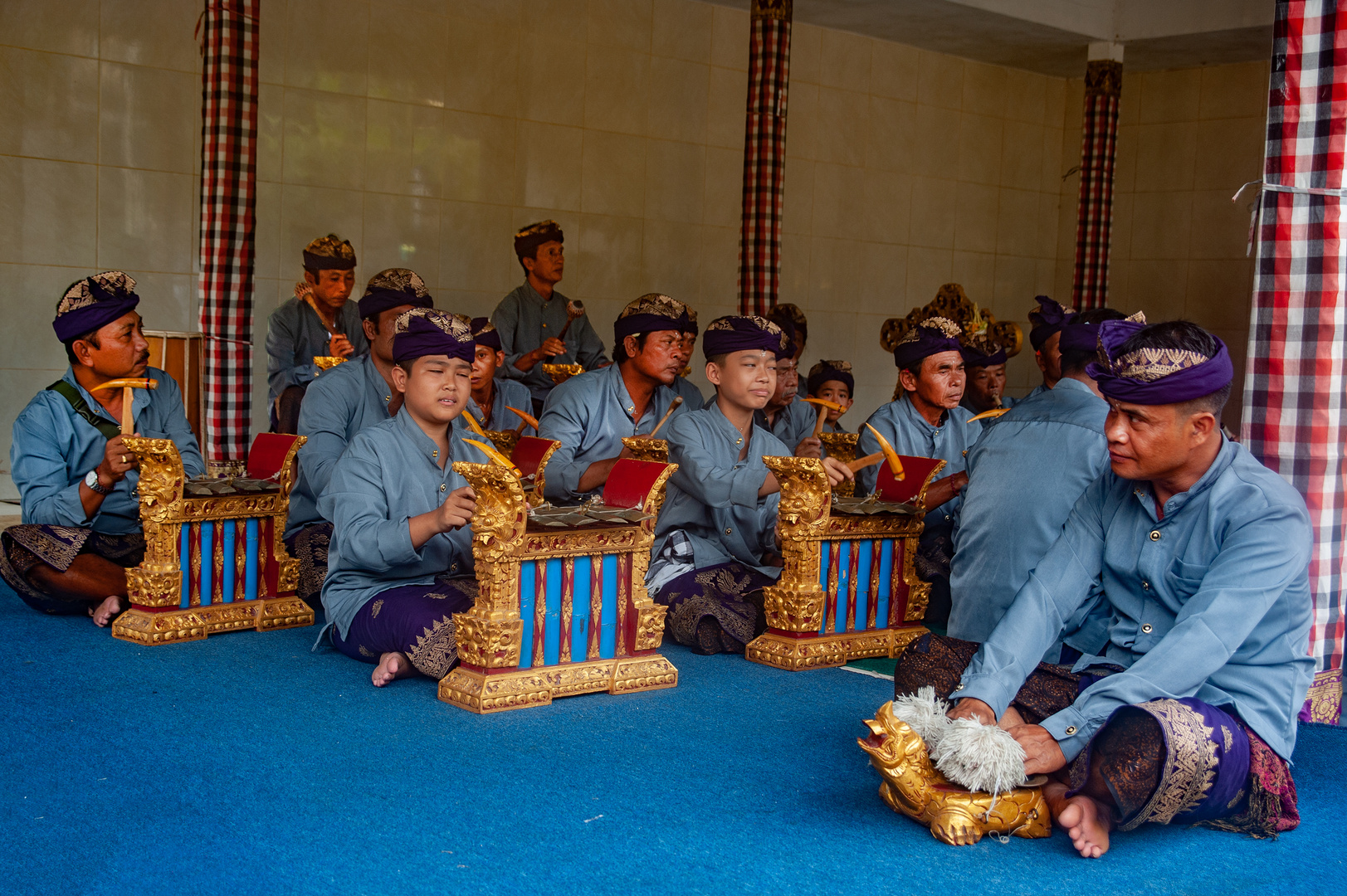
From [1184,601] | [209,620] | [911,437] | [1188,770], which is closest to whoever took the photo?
[1188,770]

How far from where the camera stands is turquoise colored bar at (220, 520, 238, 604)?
14.9 ft

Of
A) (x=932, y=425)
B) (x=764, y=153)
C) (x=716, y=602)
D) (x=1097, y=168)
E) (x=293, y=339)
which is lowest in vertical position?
(x=716, y=602)

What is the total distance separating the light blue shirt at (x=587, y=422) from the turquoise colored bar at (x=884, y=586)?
1.08m

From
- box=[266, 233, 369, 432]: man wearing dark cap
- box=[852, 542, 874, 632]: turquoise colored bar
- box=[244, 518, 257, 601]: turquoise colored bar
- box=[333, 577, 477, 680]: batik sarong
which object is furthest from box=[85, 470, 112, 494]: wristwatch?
box=[852, 542, 874, 632]: turquoise colored bar

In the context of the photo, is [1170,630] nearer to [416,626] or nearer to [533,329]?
[416,626]

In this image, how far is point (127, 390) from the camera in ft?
15.0

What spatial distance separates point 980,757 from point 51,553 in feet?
11.9

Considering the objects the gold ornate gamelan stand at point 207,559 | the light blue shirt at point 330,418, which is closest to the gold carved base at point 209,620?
the gold ornate gamelan stand at point 207,559

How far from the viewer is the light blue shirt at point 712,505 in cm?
465

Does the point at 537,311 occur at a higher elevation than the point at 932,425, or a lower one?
higher

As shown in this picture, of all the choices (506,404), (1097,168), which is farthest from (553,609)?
(1097,168)

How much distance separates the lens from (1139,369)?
2.64 m

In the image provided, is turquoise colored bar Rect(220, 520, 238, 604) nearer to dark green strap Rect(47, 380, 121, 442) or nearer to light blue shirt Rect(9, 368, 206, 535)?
light blue shirt Rect(9, 368, 206, 535)

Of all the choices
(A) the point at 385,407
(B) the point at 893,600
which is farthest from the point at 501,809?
(A) the point at 385,407
